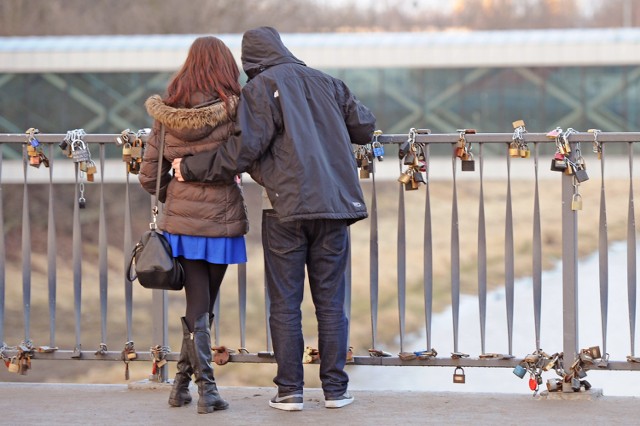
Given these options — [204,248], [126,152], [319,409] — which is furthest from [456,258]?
[126,152]

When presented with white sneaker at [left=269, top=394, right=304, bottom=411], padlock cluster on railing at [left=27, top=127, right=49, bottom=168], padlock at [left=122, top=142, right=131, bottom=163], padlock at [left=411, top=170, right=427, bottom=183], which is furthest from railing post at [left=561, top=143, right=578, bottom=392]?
padlock cluster on railing at [left=27, top=127, right=49, bottom=168]

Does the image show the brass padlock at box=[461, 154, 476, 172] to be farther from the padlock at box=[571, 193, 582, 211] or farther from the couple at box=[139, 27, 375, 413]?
the couple at box=[139, 27, 375, 413]

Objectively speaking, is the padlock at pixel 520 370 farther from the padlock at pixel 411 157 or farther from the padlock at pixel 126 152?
the padlock at pixel 126 152

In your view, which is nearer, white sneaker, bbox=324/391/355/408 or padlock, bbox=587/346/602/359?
white sneaker, bbox=324/391/355/408

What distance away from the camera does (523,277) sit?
28.6 meters

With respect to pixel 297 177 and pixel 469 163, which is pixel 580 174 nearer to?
pixel 469 163

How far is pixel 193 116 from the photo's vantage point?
5.08m

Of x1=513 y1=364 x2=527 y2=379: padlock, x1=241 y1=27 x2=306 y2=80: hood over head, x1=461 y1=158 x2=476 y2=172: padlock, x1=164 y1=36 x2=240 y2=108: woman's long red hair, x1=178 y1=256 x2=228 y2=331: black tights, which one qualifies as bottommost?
x1=513 y1=364 x2=527 y2=379: padlock

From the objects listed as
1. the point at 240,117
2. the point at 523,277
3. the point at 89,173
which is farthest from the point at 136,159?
the point at 523,277

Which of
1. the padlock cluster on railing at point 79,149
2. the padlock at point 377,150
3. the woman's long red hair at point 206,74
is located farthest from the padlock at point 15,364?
the padlock at point 377,150

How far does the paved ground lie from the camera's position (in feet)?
17.0

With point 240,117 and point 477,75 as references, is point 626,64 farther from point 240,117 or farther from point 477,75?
point 240,117

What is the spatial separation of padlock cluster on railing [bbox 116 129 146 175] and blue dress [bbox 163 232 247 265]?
775 millimetres

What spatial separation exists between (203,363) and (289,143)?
107cm
